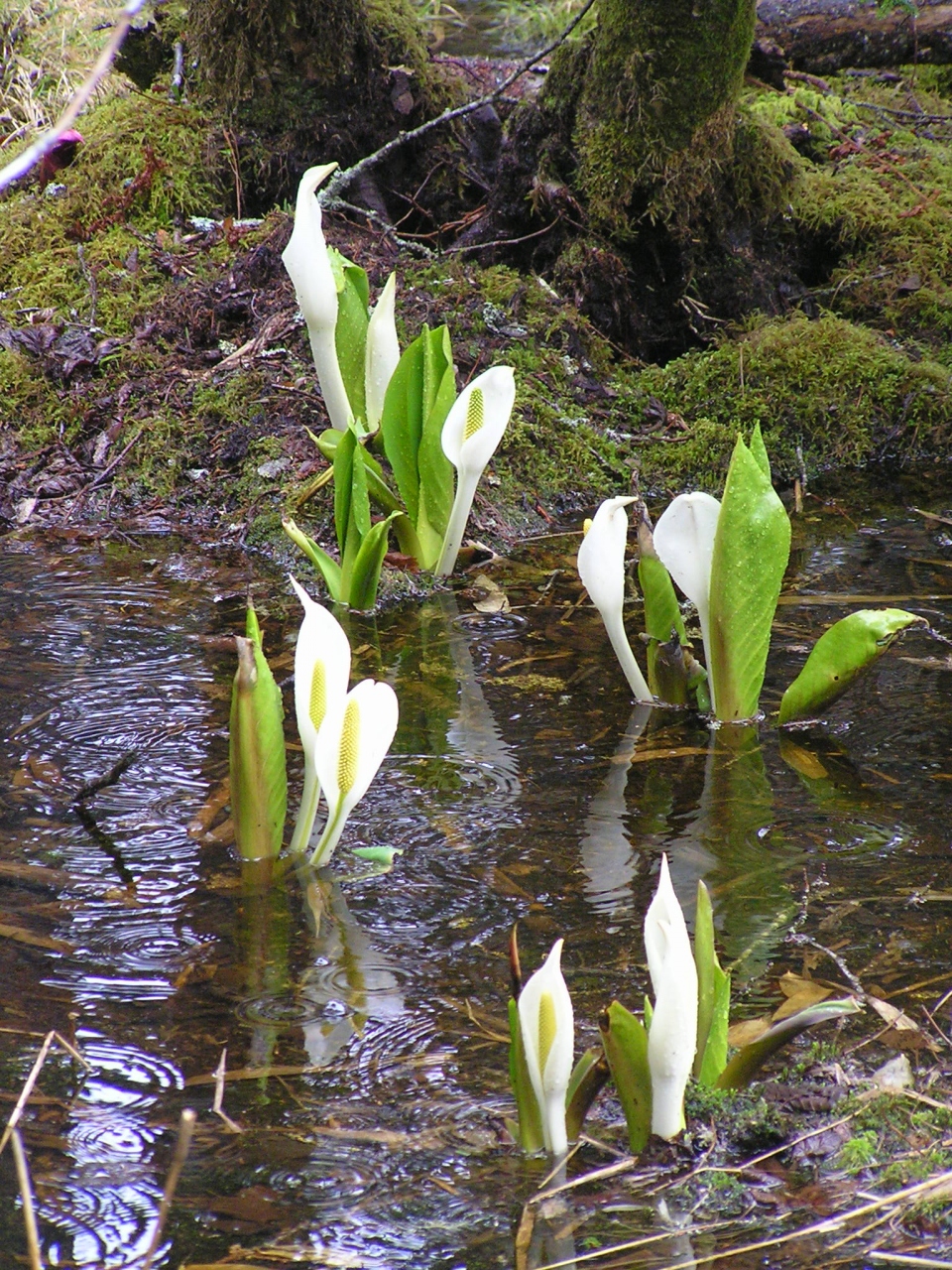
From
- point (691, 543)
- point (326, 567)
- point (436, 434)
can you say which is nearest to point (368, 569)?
point (326, 567)

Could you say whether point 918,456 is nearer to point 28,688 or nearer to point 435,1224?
point 28,688

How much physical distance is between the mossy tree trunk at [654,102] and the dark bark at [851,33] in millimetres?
1626

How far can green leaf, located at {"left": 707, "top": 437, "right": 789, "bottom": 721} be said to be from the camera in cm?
237

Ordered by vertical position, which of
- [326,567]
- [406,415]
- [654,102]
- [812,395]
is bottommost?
[812,395]

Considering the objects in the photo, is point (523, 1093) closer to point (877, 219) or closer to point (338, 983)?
point (338, 983)

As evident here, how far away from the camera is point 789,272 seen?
5426 millimetres

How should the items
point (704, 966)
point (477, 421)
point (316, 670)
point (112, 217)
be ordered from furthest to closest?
point (112, 217), point (477, 421), point (316, 670), point (704, 966)

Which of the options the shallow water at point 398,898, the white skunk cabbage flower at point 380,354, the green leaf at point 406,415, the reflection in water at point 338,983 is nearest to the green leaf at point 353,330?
the white skunk cabbage flower at point 380,354

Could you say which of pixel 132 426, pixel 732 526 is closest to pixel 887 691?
pixel 732 526

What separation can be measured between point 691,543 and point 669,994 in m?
1.30

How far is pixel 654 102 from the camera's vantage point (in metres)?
4.85

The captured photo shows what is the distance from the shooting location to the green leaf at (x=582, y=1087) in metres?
1.37

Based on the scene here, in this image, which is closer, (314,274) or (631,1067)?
(631,1067)

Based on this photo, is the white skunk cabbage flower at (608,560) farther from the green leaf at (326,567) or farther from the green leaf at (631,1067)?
the green leaf at (631,1067)
